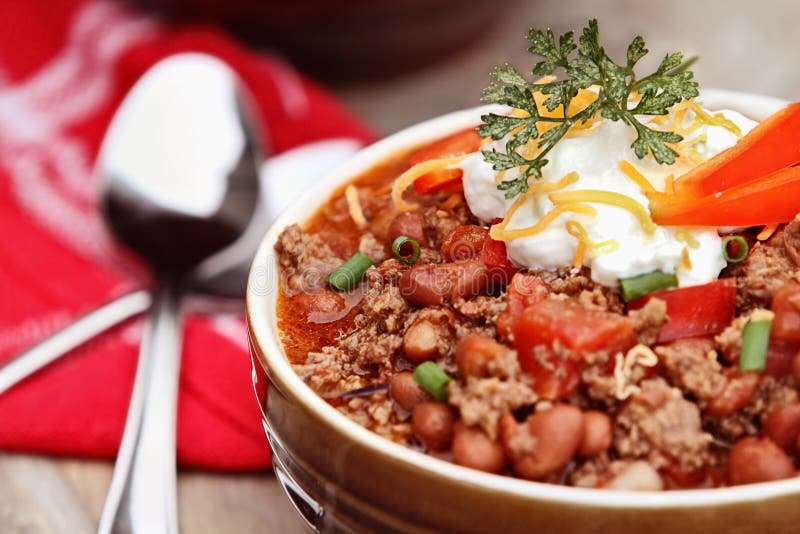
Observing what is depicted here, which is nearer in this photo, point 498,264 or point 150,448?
point 498,264

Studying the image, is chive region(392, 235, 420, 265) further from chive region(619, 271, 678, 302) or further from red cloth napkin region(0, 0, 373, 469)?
red cloth napkin region(0, 0, 373, 469)

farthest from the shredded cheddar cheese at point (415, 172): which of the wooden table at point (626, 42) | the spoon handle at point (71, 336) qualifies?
the wooden table at point (626, 42)

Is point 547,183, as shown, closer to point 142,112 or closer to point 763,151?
point 763,151

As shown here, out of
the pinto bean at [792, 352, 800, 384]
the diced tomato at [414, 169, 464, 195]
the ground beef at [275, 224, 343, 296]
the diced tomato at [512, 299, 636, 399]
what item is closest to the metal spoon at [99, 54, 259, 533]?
the ground beef at [275, 224, 343, 296]

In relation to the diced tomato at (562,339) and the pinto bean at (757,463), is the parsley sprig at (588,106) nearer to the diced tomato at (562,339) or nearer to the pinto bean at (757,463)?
the diced tomato at (562,339)

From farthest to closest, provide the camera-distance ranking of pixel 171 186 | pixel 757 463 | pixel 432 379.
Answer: pixel 171 186, pixel 432 379, pixel 757 463

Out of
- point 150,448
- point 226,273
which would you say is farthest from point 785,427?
point 226,273

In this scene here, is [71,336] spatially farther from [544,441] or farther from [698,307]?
[698,307]
